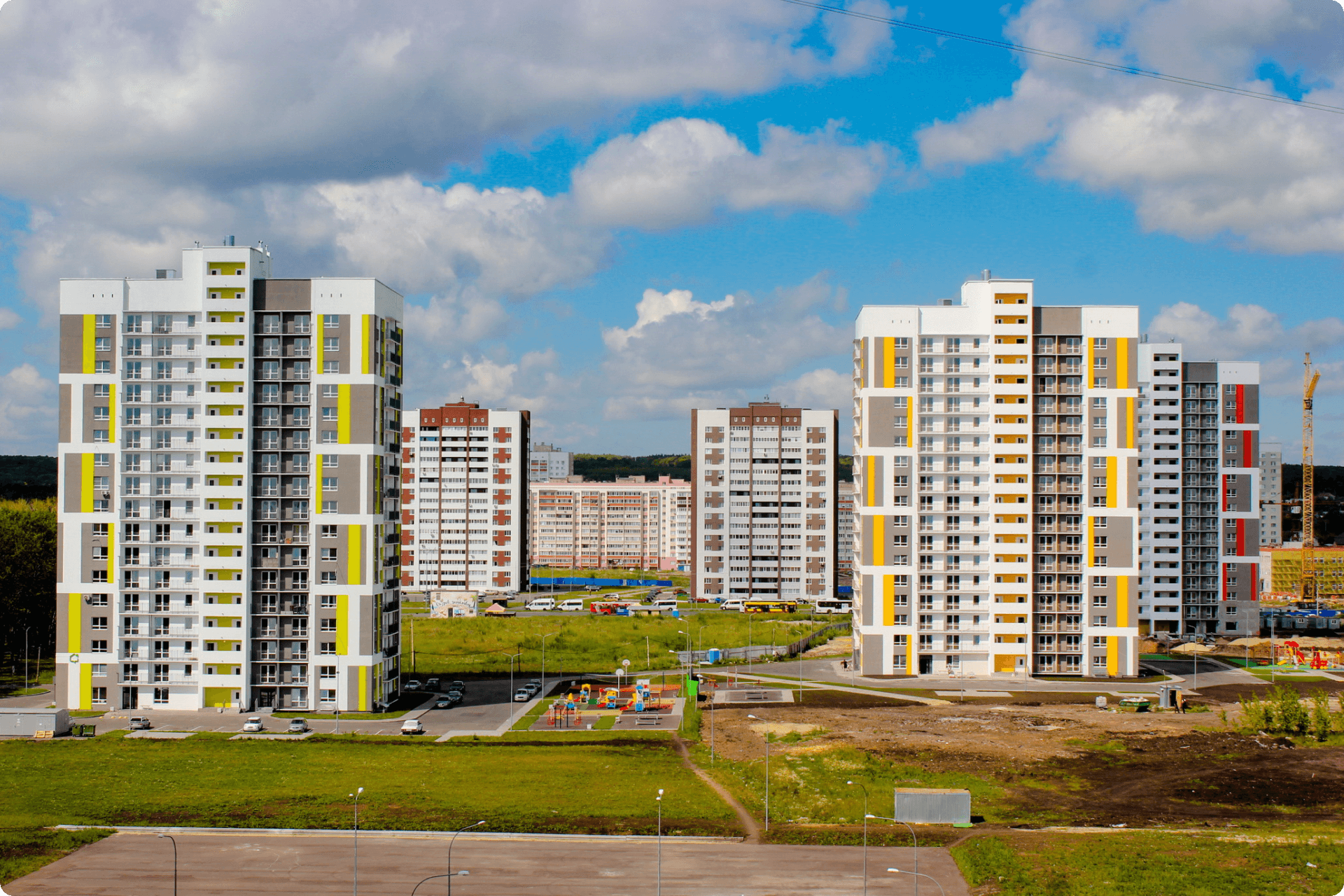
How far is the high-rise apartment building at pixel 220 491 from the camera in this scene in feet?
277

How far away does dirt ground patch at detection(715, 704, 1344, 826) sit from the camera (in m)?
60.7

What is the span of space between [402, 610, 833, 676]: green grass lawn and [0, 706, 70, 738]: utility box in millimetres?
34020

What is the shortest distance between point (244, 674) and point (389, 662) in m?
11.0

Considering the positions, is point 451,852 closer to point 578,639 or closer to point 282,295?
point 282,295

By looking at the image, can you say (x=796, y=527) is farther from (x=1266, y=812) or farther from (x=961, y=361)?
(x=1266, y=812)

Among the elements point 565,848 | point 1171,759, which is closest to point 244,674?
point 565,848

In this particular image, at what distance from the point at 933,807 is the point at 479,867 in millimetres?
23671

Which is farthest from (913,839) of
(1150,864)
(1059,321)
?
(1059,321)

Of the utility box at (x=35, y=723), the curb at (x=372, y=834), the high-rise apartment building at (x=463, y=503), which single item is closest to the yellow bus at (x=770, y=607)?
the high-rise apartment building at (x=463, y=503)

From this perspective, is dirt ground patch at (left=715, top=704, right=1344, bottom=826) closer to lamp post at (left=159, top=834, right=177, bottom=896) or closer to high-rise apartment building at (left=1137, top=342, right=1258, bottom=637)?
lamp post at (left=159, top=834, right=177, bottom=896)

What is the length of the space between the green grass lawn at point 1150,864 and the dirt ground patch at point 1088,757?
413 centimetres

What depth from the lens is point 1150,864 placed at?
5034 centimetres

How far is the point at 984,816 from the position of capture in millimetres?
58000

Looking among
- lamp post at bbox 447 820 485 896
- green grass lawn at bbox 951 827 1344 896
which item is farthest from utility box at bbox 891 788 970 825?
lamp post at bbox 447 820 485 896
